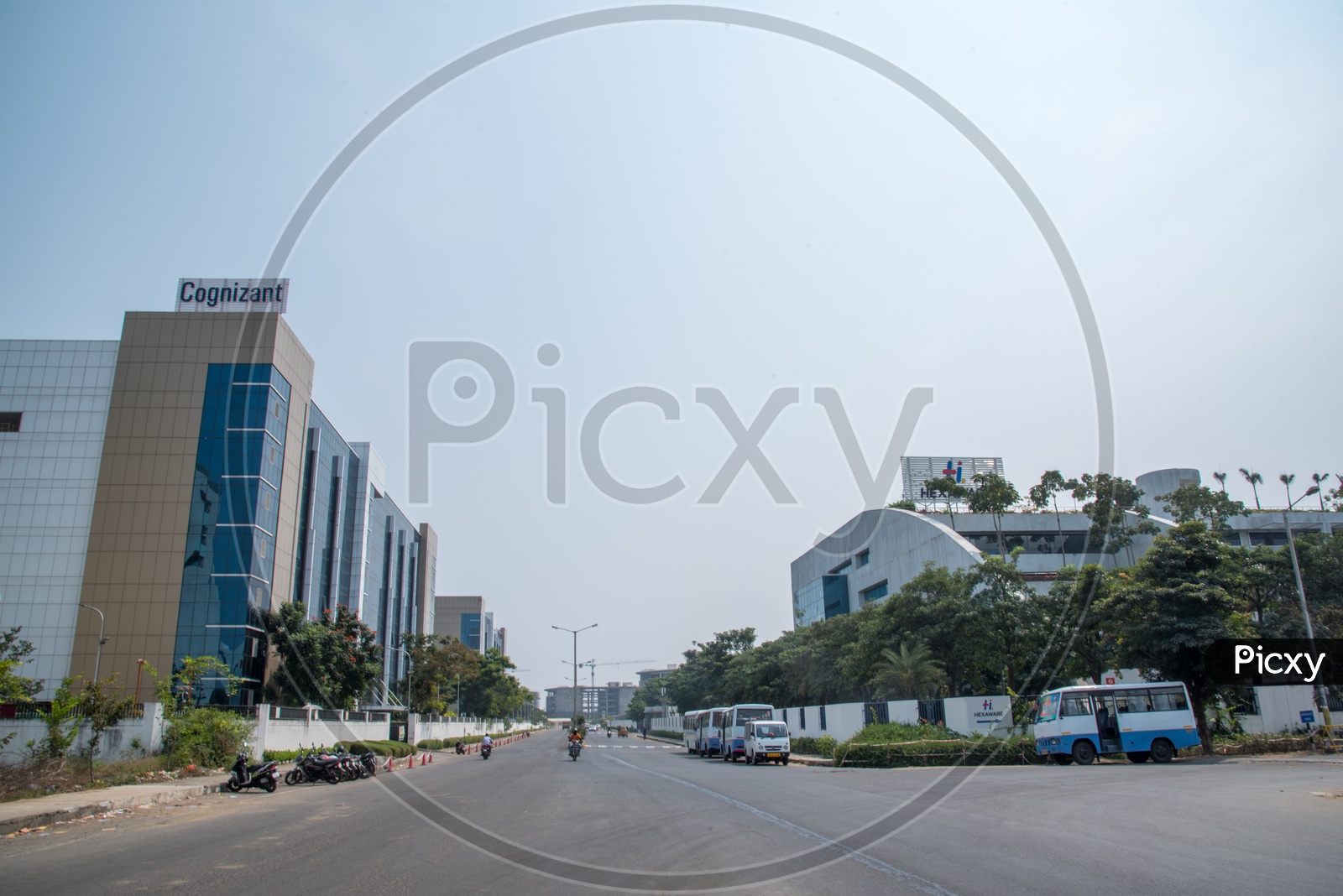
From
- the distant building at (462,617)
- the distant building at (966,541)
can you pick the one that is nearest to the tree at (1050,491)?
the distant building at (966,541)

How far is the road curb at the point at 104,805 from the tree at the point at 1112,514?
59681 millimetres

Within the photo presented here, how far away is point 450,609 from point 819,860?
141 metres

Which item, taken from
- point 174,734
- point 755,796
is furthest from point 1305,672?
point 174,734

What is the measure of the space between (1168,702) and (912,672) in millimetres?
11963

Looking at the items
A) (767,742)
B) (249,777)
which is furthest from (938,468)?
(249,777)

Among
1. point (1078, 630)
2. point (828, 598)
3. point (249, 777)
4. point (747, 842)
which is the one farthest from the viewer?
point (828, 598)

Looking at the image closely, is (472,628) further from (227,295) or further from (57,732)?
(57,732)

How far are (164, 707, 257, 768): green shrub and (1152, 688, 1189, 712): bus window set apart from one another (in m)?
29.3

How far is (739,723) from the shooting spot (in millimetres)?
37531

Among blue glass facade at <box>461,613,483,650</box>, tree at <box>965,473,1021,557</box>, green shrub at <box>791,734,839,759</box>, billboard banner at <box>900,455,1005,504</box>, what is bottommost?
green shrub at <box>791,734,839,759</box>

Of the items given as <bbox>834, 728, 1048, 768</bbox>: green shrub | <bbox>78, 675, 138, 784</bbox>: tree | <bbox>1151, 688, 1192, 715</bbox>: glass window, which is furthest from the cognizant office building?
<bbox>1151, 688, 1192, 715</bbox>: glass window

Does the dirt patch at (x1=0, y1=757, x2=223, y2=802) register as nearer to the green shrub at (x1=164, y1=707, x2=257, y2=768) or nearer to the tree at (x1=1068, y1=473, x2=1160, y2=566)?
the green shrub at (x1=164, y1=707, x2=257, y2=768)

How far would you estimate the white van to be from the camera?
32750mm

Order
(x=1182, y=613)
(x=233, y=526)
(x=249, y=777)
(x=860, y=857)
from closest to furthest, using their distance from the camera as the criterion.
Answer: (x=860, y=857), (x=249, y=777), (x=1182, y=613), (x=233, y=526)
